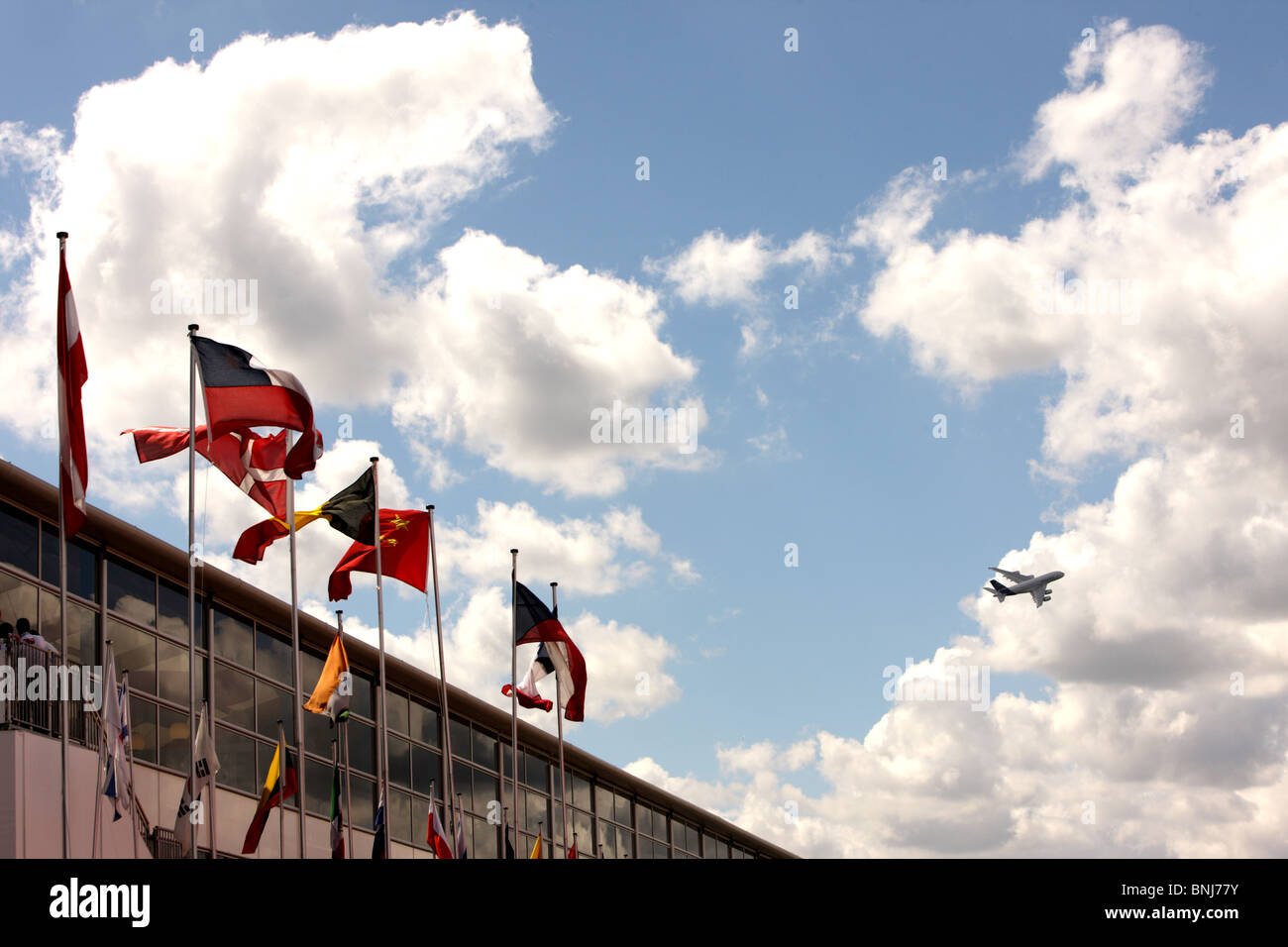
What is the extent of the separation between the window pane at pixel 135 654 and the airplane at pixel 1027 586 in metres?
81.3

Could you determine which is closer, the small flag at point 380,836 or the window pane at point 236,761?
the small flag at point 380,836

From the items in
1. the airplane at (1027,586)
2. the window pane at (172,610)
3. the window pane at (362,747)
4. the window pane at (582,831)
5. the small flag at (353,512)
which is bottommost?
the window pane at (582,831)

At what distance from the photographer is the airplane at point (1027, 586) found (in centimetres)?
9956

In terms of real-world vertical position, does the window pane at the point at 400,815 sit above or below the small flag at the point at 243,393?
below

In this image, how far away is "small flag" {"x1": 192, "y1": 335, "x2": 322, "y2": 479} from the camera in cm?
2133

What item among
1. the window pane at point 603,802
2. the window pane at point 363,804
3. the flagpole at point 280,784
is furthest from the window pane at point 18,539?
the window pane at point 603,802

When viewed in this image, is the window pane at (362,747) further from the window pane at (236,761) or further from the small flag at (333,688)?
the small flag at (333,688)

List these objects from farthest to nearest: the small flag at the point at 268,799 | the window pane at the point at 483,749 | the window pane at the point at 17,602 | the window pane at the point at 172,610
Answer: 1. the window pane at the point at 483,749
2. the window pane at the point at 172,610
3. the small flag at the point at 268,799
4. the window pane at the point at 17,602

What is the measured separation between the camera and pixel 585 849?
5134 centimetres

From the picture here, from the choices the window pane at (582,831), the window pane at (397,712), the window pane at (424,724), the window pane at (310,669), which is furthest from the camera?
the window pane at (582,831)

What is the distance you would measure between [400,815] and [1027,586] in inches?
2818
